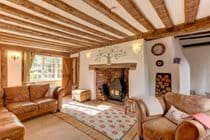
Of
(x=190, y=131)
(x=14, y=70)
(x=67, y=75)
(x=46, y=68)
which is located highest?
(x=46, y=68)

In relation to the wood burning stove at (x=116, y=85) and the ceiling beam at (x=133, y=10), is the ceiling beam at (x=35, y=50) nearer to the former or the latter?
the wood burning stove at (x=116, y=85)

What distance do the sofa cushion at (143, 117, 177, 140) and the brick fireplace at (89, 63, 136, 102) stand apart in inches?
88.7

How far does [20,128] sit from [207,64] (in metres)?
6.07

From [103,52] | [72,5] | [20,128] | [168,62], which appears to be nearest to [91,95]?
[103,52]

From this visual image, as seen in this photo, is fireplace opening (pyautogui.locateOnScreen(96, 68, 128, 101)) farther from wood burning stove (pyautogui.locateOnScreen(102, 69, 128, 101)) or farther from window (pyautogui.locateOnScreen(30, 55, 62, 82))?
window (pyautogui.locateOnScreen(30, 55, 62, 82))

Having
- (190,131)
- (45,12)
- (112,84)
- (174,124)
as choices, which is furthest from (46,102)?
(190,131)

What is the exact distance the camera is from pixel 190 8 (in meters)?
2.30

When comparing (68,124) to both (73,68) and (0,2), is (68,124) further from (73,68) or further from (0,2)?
(73,68)

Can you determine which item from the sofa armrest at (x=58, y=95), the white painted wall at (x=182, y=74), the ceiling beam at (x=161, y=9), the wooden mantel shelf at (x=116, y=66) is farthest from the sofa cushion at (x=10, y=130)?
the white painted wall at (x=182, y=74)

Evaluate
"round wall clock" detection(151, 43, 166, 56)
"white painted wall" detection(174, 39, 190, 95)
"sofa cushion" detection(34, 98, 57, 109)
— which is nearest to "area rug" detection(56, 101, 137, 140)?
"sofa cushion" detection(34, 98, 57, 109)

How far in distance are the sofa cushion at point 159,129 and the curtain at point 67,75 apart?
211 inches

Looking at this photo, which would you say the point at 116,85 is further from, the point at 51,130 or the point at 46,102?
the point at 51,130

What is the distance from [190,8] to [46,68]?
20.2ft

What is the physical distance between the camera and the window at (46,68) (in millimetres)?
6191
